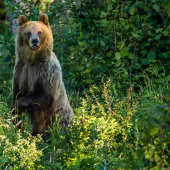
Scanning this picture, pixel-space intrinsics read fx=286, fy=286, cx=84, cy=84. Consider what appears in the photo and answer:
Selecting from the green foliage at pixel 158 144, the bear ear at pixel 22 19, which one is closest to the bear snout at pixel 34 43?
the bear ear at pixel 22 19

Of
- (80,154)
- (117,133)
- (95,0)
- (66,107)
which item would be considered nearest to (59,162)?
(80,154)

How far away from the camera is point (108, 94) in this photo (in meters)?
4.63

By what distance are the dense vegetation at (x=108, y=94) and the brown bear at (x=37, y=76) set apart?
281 millimetres

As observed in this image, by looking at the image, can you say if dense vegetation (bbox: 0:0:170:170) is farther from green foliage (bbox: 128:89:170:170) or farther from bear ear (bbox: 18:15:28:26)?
bear ear (bbox: 18:15:28:26)

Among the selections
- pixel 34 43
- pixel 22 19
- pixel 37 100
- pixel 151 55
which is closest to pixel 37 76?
pixel 37 100

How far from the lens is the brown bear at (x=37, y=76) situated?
14.8ft

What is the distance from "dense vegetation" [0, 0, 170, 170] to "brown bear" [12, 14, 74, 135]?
28 cm

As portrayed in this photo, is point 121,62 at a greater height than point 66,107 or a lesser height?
greater

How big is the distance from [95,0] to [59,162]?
4422 millimetres

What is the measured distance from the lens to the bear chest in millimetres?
4625

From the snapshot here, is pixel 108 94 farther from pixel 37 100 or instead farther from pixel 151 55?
pixel 151 55

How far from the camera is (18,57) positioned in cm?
473

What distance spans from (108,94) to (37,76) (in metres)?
1.18

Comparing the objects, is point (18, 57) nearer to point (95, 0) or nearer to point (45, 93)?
point (45, 93)
